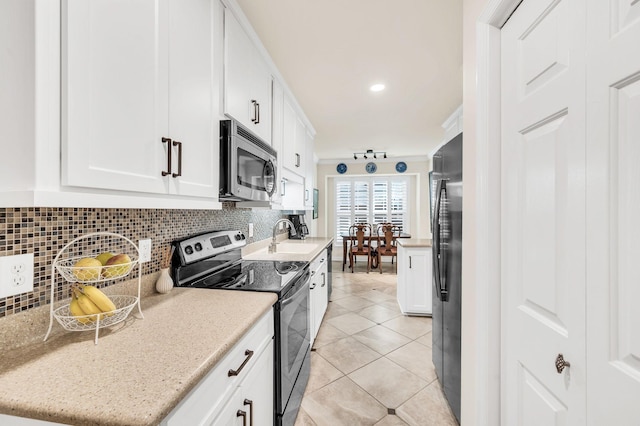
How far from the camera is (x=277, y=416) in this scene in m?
1.33

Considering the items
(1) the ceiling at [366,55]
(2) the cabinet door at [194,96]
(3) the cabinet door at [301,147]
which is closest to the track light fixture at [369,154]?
(1) the ceiling at [366,55]

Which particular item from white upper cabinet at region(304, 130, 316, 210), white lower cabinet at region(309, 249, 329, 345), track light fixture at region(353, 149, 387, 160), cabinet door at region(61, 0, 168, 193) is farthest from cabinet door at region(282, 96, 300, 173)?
track light fixture at region(353, 149, 387, 160)

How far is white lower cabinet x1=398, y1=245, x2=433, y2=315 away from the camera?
3156 mm

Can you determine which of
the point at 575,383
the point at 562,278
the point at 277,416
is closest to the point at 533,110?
the point at 562,278

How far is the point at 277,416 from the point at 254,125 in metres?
1.69

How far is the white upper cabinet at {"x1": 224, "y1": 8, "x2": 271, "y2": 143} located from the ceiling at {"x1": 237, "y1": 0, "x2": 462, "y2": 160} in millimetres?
174

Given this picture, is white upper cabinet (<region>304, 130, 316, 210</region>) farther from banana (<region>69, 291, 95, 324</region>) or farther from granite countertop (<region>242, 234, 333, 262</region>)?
banana (<region>69, 291, 95, 324</region>)

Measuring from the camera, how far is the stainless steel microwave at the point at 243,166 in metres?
1.43

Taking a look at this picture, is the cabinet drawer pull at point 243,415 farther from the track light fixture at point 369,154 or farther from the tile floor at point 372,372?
the track light fixture at point 369,154

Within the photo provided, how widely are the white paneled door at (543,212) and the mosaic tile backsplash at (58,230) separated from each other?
1.55 metres

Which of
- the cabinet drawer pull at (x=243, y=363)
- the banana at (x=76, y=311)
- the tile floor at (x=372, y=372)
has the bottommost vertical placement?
the tile floor at (x=372, y=372)

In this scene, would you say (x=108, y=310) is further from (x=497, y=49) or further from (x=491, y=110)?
(x=497, y=49)

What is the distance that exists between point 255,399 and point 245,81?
1710mm

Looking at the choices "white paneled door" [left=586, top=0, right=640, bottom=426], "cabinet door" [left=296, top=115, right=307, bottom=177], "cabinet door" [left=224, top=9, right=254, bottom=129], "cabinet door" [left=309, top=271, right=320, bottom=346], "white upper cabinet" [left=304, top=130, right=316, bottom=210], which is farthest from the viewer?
"white upper cabinet" [left=304, top=130, right=316, bottom=210]
